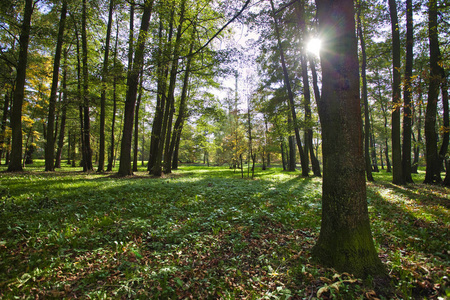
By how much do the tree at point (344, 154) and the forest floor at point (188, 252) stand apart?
31cm

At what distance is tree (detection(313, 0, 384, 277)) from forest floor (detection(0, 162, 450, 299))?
0.31 meters

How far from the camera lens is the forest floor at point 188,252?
247cm

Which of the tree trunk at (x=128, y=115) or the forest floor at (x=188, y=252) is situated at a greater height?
the tree trunk at (x=128, y=115)

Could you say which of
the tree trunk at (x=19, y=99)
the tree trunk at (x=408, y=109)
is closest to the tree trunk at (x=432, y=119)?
the tree trunk at (x=408, y=109)

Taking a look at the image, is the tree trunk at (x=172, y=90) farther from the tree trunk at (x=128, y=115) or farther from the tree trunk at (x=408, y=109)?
the tree trunk at (x=408, y=109)

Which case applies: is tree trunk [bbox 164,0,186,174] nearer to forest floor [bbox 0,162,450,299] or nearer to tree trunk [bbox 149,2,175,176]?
tree trunk [bbox 149,2,175,176]

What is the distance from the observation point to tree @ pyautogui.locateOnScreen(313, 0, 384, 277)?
2861 mm

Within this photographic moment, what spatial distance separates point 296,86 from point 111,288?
20.5m

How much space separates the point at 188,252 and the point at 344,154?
3.08m

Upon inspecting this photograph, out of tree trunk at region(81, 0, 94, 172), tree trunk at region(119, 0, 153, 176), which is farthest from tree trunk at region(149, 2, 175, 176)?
tree trunk at region(81, 0, 94, 172)

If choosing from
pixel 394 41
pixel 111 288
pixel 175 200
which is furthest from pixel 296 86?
pixel 111 288

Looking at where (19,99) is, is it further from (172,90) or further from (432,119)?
(432,119)

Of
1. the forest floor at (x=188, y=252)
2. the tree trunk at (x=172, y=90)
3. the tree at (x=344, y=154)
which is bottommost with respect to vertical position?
the forest floor at (x=188, y=252)

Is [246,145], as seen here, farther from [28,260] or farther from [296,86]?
[28,260]
